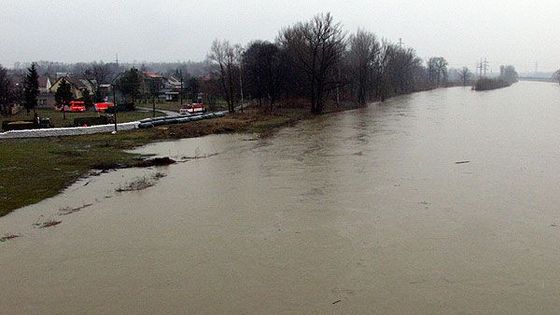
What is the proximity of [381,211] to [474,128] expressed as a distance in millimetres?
17447

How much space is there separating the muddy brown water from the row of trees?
2328 centimetres

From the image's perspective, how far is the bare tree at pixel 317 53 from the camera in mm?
38688

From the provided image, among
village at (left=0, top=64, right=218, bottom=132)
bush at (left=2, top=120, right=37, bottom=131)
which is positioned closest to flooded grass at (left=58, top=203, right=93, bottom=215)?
village at (left=0, top=64, right=218, bottom=132)

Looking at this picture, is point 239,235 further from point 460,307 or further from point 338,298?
point 460,307

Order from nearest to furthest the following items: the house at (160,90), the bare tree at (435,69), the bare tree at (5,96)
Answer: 1. the bare tree at (5,96)
2. the house at (160,90)
3. the bare tree at (435,69)

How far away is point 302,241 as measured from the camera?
955 cm

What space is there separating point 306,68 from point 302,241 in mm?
34306

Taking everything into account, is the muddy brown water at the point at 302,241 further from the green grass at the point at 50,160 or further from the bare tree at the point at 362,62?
the bare tree at the point at 362,62

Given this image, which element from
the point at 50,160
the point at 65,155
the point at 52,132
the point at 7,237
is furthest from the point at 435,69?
the point at 7,237

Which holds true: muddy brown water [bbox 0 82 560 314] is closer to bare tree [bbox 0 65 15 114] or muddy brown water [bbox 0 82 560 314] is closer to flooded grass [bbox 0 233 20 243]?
flooded grass [bbox 0 233 20 243]

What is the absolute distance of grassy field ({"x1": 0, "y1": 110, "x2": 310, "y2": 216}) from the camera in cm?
1373

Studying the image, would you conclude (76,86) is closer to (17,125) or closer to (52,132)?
(17,125)

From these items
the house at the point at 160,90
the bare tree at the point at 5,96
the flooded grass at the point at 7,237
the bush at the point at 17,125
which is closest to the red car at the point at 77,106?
the bare tree at the point at 5,96

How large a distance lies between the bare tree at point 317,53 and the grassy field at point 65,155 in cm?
848
